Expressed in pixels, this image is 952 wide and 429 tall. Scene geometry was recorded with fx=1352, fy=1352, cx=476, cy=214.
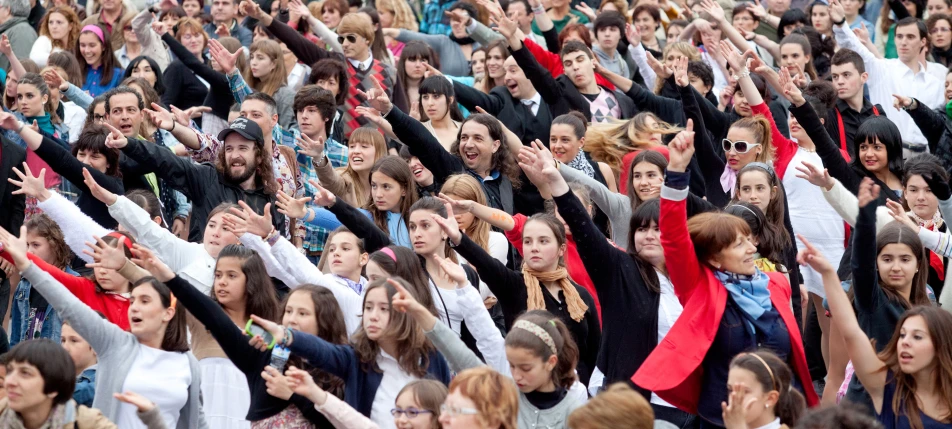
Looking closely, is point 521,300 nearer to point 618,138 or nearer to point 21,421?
point 21,421

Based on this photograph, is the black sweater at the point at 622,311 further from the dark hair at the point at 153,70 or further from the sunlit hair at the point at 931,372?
the dark hair at the point at 153,70

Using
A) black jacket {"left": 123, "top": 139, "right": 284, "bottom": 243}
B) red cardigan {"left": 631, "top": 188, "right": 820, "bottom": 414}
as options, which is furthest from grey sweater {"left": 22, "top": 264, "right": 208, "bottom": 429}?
black jacket {"left": 123, "top": 139, "right": 284, "bottom": 243}

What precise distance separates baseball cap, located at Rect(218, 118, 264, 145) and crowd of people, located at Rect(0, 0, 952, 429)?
2cm

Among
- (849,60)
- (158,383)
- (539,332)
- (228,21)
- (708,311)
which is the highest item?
(708,311)

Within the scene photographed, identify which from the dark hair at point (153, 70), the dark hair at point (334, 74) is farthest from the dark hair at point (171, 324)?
the dark hair at point (153, 70)

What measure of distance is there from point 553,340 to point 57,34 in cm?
733

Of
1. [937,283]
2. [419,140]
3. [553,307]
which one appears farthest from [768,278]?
[419,140]

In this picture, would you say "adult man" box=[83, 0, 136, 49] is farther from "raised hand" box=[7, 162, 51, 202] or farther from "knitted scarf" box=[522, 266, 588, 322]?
"knitted scarf" box=[522, 266, 588, 322]

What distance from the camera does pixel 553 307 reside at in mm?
6340

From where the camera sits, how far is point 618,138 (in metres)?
9.00

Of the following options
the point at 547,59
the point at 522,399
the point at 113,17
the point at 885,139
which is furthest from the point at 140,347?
the point at 113,17

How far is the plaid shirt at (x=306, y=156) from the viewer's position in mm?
8125

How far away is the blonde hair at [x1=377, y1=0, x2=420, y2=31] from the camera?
12.9 m

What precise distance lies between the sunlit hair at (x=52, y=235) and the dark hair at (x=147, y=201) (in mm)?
425
